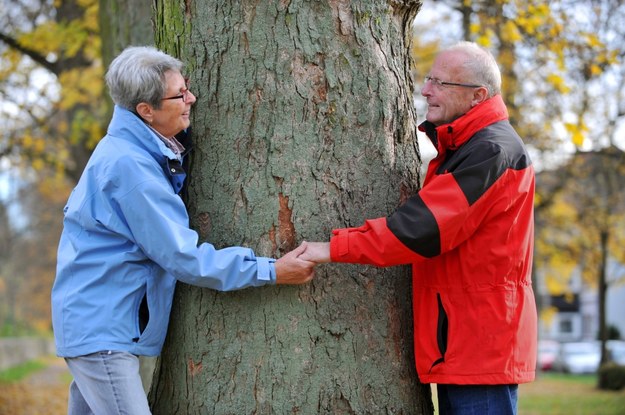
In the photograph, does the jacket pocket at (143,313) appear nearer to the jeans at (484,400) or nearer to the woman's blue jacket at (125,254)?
the woman's blue jacket at (125,254)

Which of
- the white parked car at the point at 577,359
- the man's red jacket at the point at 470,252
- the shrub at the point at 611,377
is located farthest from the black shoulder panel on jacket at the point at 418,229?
the white parked car at the point at 577,359

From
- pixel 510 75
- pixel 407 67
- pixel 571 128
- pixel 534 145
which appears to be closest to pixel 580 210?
pixel 534 145

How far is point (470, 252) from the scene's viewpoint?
10.2 ft

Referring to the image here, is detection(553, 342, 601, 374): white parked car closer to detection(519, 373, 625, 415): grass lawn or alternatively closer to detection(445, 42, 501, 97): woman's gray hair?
detection(519, 373, 625, 415): grass lawn

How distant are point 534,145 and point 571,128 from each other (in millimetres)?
6825

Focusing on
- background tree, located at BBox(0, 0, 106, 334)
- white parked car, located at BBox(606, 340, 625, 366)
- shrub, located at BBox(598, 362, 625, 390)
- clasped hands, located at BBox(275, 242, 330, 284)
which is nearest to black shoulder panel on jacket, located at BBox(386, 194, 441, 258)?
clasped hands, located at BBox(275, 242, 330, 284)

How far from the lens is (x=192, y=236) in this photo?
3049 millimetres

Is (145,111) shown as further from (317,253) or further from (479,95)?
(479,95)

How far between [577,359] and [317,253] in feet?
106

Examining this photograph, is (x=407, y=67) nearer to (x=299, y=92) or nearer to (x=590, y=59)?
(x=299, y=92)

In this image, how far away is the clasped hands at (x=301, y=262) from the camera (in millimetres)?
3068

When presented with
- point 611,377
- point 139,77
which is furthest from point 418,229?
point 611,377

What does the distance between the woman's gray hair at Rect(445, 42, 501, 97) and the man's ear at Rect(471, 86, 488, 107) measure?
18 mm

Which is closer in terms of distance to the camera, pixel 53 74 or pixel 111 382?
pixel 111 382
